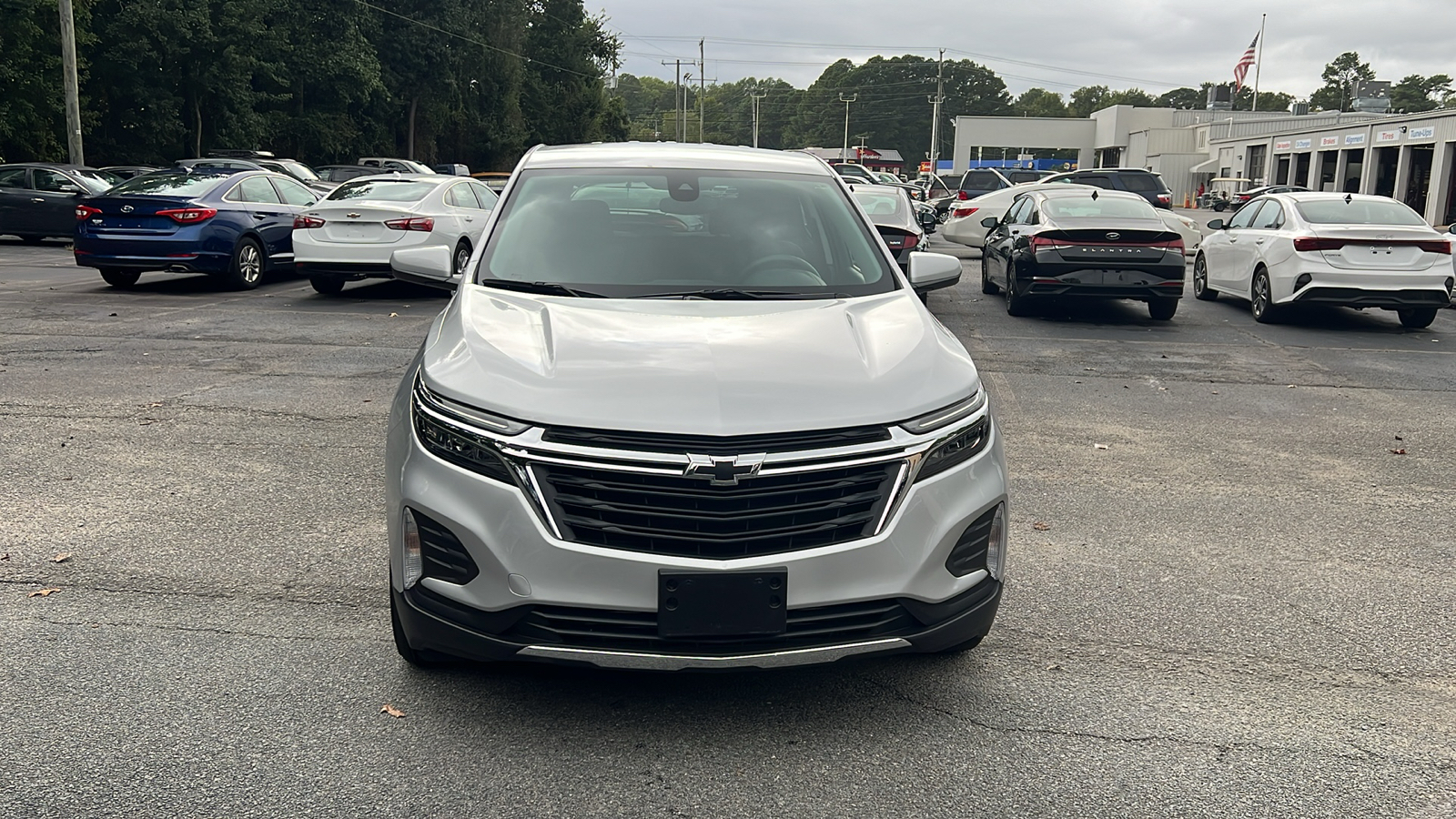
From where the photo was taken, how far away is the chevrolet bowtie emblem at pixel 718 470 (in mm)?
3125

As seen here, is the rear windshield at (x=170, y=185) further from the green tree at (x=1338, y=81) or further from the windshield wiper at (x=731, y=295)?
the green tree at (x=1338, y=81)

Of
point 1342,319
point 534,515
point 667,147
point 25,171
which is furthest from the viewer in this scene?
point 25,171

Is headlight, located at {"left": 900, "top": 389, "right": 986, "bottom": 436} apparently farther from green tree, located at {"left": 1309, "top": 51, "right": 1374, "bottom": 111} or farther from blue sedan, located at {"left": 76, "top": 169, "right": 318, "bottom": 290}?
green tree, located at {"left": 1309, "top": 51, "right": 1374, "bottom": 111}

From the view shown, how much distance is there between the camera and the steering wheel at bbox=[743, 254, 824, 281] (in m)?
4.61

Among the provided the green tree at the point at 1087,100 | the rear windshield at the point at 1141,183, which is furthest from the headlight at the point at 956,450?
the green tree at the point at 1087,100

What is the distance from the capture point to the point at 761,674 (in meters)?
3.88

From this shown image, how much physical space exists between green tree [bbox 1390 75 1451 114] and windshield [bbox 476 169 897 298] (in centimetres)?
13746

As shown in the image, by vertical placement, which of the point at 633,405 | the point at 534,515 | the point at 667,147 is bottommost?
the point at 534,515

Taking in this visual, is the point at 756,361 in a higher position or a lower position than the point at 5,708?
higher

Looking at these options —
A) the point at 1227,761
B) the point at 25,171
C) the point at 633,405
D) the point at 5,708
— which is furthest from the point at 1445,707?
the point at 25,171

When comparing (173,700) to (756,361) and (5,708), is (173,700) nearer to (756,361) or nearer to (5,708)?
(5,708)

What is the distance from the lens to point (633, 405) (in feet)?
10.6

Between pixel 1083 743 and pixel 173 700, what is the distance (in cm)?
267

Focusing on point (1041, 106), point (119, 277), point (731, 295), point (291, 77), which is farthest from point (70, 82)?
point (1041, 106)
